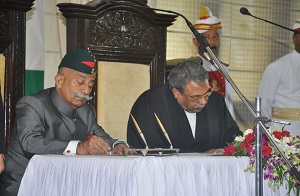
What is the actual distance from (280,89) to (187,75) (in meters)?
2.37

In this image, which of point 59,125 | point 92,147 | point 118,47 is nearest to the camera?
point 92,147

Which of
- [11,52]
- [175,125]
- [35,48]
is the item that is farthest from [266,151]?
[35,48]

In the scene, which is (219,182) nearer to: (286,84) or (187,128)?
(187,128)

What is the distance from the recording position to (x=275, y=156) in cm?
382

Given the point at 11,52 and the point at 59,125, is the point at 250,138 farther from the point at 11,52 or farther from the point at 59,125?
the point at 11,52

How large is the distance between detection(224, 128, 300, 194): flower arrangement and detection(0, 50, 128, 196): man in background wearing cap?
0.70 m

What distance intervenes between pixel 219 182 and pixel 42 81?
3308mm

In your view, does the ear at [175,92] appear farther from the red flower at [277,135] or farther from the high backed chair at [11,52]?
the high backed chair at [11,52]

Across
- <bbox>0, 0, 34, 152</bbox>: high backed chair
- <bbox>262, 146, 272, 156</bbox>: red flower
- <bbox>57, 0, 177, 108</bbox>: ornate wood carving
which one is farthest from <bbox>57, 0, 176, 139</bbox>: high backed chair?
<bbox>262, 146, 272, 156</bbox>: red flower

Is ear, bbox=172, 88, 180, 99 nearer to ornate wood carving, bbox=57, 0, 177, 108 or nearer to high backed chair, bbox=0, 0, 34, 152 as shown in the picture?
ornate wood carving, bbox=57, 0, 177, 108

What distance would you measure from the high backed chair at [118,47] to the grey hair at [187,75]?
1.07 meters

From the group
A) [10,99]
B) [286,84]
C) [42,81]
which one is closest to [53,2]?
[42,81]

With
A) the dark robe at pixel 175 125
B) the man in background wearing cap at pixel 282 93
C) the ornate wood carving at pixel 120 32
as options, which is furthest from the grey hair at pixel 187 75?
the man in background wearing cap at pixel 282 93

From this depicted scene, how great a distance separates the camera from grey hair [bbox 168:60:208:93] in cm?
456
